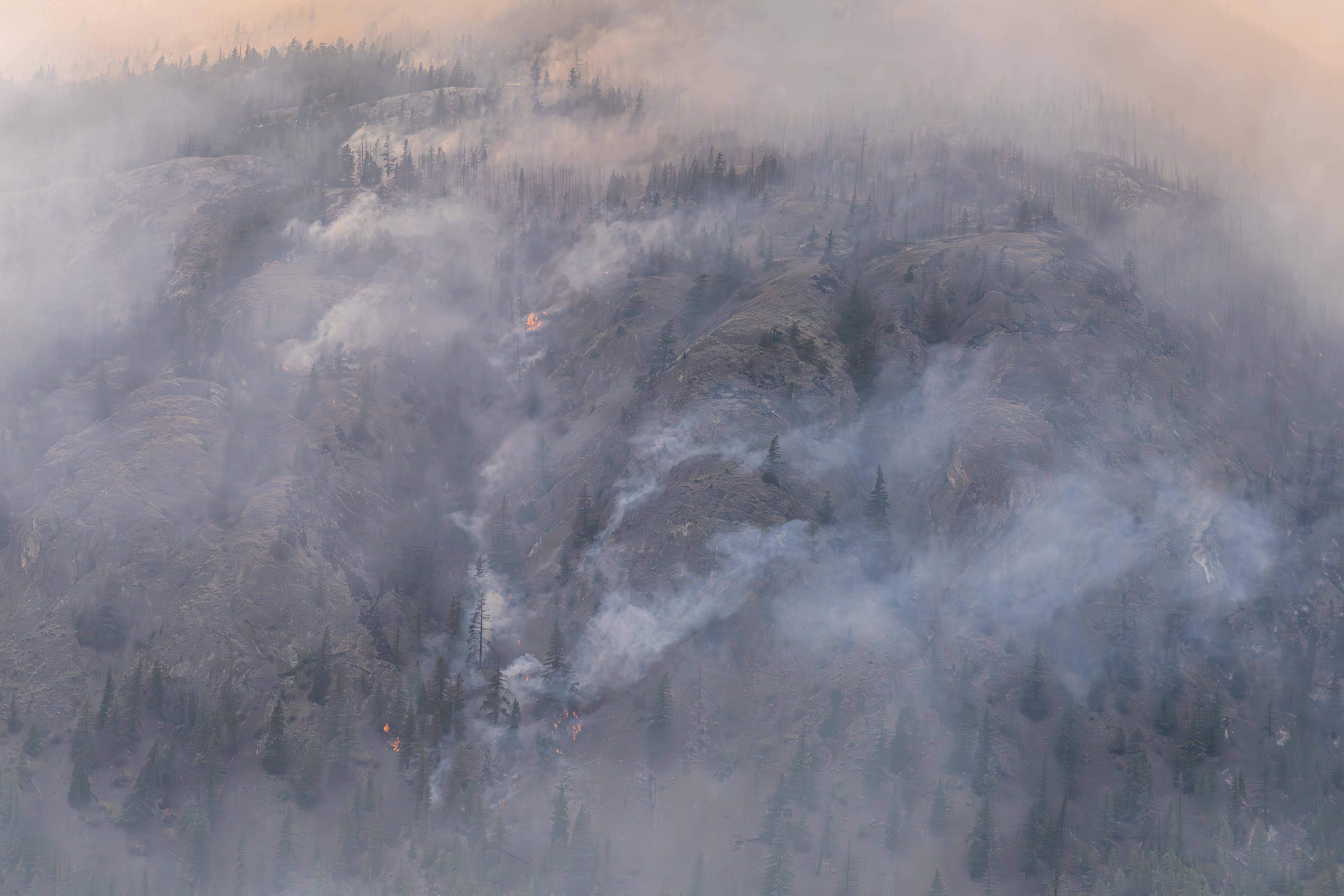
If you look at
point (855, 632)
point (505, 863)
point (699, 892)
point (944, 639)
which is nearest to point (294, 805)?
point (505, 863)

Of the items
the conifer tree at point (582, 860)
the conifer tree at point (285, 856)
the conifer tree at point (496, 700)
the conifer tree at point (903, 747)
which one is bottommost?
the conifer tree at point (285, 856)

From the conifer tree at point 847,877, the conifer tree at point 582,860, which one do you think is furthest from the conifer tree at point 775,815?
the conifer tree at point 582,860

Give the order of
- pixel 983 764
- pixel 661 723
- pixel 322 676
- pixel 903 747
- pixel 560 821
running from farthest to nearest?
1. pixel 322 676
2. pixel 661 723
3. pixel 983 764
4. pixel 903 747
5. pixel 560 821

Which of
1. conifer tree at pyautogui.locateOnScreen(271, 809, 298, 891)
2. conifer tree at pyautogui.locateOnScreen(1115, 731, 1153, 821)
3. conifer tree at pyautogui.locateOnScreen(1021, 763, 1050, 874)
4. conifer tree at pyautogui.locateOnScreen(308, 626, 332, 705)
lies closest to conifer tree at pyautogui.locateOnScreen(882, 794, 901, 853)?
conifer tree at pyautogui.locateOnScreen(1021, 763, 1050, 874)

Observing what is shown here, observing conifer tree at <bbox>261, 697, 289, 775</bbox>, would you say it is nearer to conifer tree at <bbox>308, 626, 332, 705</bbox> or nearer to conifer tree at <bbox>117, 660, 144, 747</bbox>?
conifer tree at <bbox>308, 626, 332, 705</bbox>

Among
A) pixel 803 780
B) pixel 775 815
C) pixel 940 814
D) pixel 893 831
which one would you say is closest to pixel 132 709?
pixel 775 815

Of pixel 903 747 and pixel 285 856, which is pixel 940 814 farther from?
pixel 285 856

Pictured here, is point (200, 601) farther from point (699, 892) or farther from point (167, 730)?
point (699, 892)

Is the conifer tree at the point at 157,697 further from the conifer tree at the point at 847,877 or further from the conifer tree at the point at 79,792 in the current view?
the conifer tree at the point at 847,877
